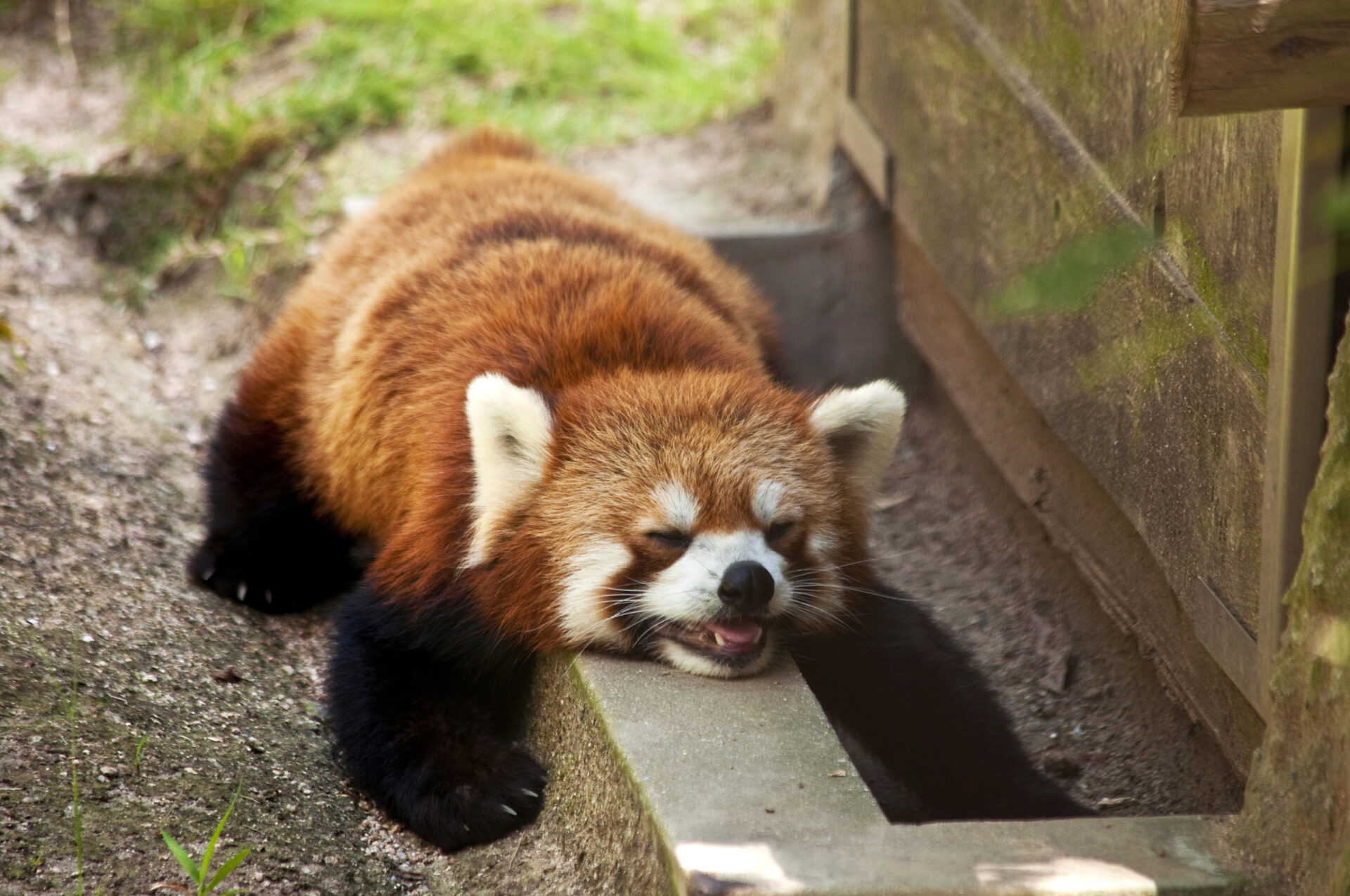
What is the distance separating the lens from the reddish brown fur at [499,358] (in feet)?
8.51

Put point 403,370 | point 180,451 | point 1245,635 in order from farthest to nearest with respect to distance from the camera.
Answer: point 180,451
point 403,370
point 1245,635

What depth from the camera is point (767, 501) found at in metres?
2.52

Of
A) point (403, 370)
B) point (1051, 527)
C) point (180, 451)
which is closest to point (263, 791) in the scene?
point (403, 370)

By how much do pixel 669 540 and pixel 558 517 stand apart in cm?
23

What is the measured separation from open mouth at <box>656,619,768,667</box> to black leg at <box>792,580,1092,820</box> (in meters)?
0.24

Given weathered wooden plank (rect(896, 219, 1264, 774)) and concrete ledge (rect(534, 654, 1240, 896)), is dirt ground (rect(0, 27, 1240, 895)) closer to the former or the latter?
weathered wooden plank (rect(896, 219, 1264, 774))

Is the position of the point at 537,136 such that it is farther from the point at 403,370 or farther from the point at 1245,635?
the point at 1245,635

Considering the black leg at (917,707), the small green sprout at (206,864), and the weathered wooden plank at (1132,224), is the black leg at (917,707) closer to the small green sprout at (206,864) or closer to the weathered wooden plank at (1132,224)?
the weathered wooden plank at (1132,224)

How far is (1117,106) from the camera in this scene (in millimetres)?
2637

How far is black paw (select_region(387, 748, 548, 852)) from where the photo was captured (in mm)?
2498

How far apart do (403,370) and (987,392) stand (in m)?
1.82

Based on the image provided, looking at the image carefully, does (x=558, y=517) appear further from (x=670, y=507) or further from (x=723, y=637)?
(x=723, y=637)

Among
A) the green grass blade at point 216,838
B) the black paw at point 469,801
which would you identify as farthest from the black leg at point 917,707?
the green grass blade at point 216,838

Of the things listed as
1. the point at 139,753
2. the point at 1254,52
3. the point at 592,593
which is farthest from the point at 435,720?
the point at 1254,52
